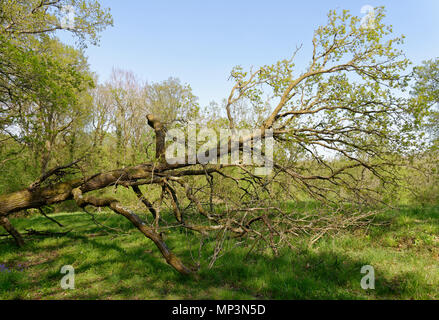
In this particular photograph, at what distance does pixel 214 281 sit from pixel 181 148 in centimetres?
321

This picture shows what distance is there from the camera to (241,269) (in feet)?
16.4

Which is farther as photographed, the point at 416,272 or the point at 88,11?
the point at 88,11

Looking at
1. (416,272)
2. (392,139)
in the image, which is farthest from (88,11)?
(416,272)

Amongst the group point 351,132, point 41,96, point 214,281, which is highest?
point 41,96

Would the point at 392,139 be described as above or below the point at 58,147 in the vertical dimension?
below

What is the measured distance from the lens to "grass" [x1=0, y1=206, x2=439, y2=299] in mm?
4190

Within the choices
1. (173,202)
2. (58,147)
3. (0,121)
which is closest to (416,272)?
(173,202)

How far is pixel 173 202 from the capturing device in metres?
5.54

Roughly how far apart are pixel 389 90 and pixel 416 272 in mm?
4115

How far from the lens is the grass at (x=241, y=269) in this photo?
419cm
